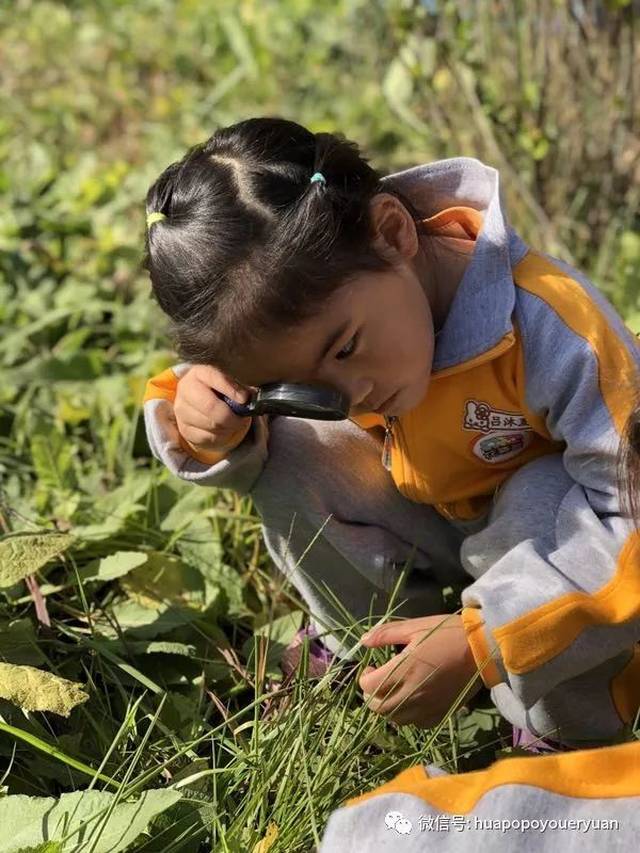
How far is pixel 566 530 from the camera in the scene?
160 centimetres

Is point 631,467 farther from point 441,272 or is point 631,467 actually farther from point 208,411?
point 208,411

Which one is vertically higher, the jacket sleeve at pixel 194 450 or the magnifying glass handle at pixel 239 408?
the magnifying glass handle at pixel 239 408

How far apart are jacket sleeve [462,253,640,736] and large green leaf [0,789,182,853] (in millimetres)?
444

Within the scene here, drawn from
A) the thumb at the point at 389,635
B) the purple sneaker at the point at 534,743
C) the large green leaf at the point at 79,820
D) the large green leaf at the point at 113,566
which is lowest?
the purple sneaker at the point at 534,743

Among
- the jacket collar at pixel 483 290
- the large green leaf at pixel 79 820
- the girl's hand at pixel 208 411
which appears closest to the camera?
the large green leaf at pixel 79 820

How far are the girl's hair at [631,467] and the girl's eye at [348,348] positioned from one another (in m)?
0.35

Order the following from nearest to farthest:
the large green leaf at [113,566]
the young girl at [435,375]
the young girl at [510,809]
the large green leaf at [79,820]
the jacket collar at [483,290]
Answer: the young girl at [510,809] → the large green leaf at [79,820] → the young girl at [435,375] → the jacket collar at [483,290] → the large green leaf at [113,566]

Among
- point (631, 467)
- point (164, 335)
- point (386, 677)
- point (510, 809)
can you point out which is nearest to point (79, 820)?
point (386, 677)

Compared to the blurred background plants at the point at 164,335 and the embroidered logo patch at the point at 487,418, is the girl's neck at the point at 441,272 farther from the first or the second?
the blurred background plants at the point at 164,335

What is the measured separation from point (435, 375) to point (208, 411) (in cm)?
32

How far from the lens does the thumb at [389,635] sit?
1.59m

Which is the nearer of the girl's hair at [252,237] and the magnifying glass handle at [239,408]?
the girl's hair at [252,237]

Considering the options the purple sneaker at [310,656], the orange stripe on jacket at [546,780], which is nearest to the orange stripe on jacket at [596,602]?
the orange stripe on jacket at [546,780]

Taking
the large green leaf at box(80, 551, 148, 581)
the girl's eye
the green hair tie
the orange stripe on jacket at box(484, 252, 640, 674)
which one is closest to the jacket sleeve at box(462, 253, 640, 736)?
the orange stripe on jacket at box(484, 252, 640, 674)
